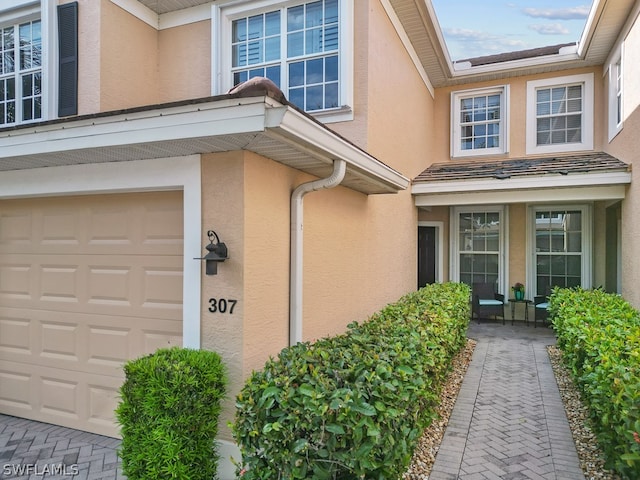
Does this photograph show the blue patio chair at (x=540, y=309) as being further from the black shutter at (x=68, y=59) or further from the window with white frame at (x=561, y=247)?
Answer: the black shutter at (x=68, y=59)

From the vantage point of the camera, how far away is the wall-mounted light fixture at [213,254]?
3580 millimetres

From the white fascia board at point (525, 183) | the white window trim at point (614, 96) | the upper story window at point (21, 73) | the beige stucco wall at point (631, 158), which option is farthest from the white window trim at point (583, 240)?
the upper story window at point (21, 73)

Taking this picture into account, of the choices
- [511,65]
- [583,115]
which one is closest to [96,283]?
[511,65]

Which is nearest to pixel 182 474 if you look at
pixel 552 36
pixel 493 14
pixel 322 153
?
pixel 322 153

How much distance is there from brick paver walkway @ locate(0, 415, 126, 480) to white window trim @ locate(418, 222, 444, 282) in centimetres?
885

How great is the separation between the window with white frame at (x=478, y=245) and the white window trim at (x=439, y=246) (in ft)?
0.94

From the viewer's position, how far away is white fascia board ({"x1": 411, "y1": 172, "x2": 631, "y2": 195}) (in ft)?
25.4

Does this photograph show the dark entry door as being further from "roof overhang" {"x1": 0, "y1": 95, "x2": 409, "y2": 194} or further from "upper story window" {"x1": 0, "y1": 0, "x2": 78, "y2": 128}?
"upper story window" {"x1": 0, "y1": 0, "x2": 78, "y2": 128}

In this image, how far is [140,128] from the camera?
3.31 m

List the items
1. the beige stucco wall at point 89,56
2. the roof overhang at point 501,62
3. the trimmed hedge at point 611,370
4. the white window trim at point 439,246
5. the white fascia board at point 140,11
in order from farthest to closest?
1. the white window trim at point 439,246
2. the roof overhang at point 501,62
3. the white fascia board at point 140,11
4. the beige stucco wall at point 89,56
5. the trimmed hedge at point 611,370

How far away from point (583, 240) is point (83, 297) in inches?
416

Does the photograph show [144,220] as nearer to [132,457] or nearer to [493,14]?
[132,457]

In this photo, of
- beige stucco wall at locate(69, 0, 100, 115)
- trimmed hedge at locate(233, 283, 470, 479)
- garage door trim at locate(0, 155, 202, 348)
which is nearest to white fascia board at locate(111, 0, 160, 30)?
beige stucco wall at locate(69, 0, 100, 115)

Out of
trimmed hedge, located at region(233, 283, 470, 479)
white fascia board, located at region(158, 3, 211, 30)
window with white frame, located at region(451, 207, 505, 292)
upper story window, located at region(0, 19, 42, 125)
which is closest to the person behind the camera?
trimmed hedge, located at region(233, 283, 470, 479)
